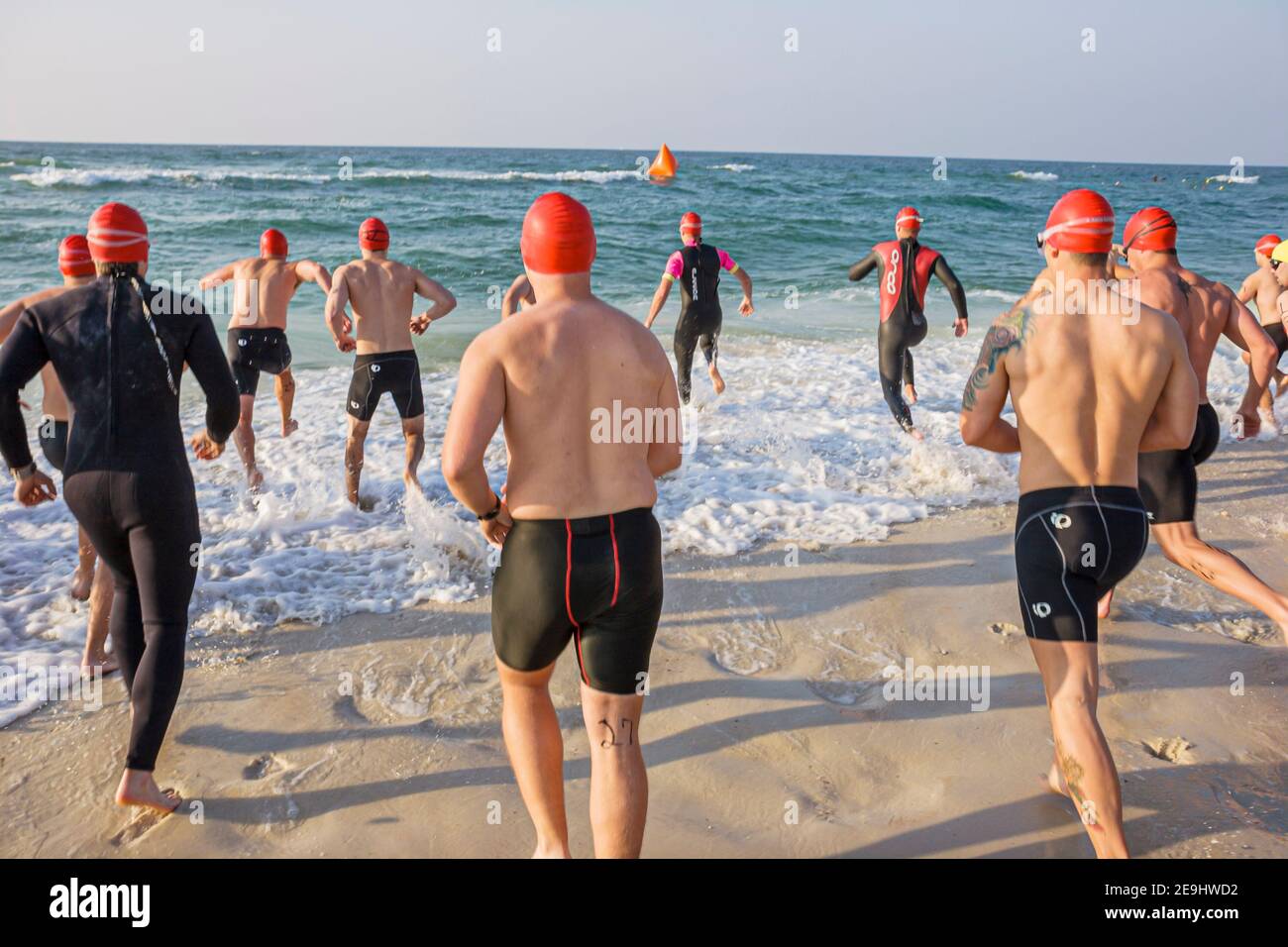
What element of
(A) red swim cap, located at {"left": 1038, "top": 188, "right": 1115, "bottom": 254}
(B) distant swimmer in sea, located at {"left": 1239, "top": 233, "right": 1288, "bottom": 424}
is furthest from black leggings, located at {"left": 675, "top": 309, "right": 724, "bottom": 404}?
(A) red swim cap, located at {"left": 1038, "top": 188, "right": 1115, "bottom": 254}

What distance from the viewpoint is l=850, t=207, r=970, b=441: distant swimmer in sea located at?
7301 millimetres

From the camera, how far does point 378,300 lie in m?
6.23

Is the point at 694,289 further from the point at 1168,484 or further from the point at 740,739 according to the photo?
the point at 740,739

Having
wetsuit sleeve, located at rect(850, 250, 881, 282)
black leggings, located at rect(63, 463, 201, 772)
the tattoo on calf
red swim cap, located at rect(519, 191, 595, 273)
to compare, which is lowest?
black leggings, located at rect(63, 463, 201, 772)

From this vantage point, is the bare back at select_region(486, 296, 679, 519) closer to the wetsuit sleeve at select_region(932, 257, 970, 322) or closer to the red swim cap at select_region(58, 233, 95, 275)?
the red swim cap at select_region(58, 233, 95, 275)

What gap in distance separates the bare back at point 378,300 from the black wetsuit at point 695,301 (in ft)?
10.0

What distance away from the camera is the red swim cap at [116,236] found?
2.95m

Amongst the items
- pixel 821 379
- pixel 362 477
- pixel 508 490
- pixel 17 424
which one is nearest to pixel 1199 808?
pixel 508 490

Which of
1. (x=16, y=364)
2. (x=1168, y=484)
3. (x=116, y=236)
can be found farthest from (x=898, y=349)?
(x=16, y=364)

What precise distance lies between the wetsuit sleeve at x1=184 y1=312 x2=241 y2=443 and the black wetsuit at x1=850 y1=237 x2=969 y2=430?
17.3 feet

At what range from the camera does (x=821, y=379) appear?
9.98m

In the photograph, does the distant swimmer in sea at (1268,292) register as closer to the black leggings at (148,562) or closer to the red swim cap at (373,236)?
the red swim cap at (373,236)

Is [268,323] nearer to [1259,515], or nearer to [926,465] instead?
[926,465]
